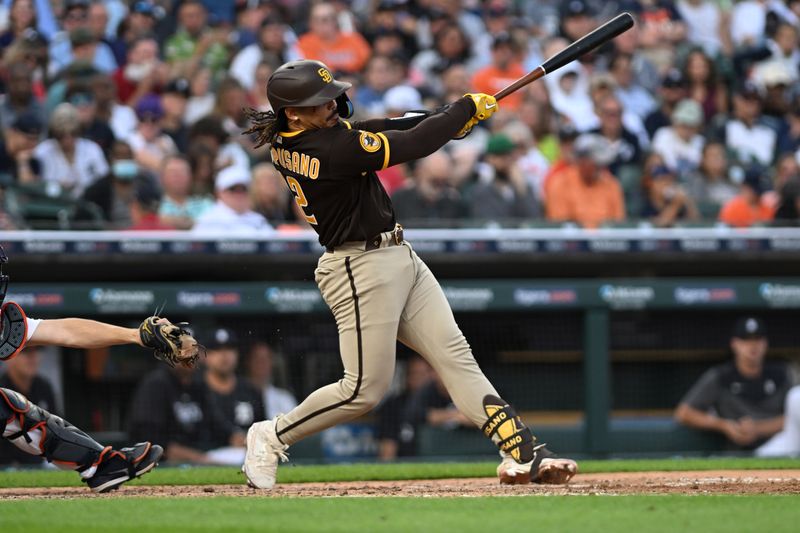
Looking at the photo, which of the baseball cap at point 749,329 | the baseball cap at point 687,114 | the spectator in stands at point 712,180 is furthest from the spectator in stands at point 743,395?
the baseball cap at point 687,114

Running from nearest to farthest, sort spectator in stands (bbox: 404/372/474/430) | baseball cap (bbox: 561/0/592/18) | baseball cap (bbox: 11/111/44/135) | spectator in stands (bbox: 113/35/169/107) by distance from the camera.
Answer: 1. spectator in stands (bbox: 404/372/474/430)
2. baseball cap (bbox: 11/111/44/135)
3. spectator in stands (bbox: 113/35/169/107)
4. baseball cap (bbox: 561/0/592/18)

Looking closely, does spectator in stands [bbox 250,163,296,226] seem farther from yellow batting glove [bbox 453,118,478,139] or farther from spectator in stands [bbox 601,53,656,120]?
spectator in stands [bbox 601,53,656,120]

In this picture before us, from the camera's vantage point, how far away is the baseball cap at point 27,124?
911cm

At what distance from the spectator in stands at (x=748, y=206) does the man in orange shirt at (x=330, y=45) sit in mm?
3217

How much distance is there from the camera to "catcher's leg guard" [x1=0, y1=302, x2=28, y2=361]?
17.1 feet

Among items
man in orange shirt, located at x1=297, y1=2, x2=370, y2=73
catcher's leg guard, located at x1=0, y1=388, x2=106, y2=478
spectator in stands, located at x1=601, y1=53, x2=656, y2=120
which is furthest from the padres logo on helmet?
spectator in stands, located at x1=601, y1=53, x2=656, y2=120

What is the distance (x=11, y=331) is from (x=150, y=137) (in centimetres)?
473

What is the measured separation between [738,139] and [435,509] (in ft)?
25.2

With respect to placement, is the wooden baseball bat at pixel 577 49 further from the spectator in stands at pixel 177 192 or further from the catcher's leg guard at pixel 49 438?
the spectator in stands at pixel 177 192

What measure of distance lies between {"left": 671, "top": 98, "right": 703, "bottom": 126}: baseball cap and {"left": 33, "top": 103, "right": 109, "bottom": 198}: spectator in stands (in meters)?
4.77

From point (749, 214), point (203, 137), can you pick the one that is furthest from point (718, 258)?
point (203, 137)

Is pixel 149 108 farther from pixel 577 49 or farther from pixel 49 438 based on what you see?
pixel 49 438

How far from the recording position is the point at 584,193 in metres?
9.83

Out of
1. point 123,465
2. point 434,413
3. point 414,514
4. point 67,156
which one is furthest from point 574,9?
point 414,514
